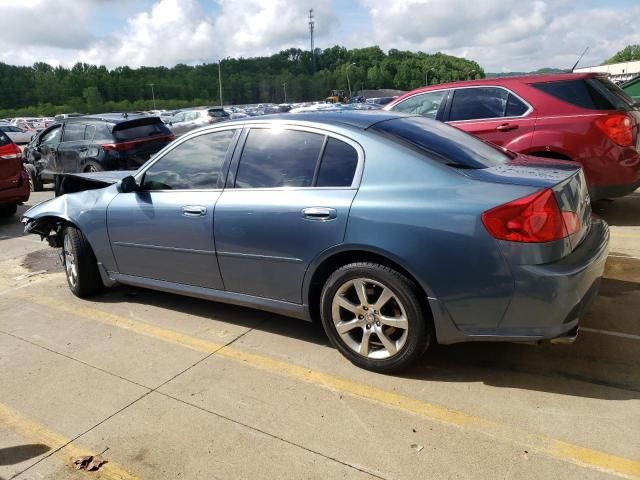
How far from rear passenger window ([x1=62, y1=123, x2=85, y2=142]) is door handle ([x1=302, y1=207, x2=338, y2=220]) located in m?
9.12

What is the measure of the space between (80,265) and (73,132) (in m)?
7.43

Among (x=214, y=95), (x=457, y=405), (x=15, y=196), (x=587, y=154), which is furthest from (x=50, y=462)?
(x=214, y=95)

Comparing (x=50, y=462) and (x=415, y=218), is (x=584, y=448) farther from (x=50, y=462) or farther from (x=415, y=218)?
(x=50, y=462)

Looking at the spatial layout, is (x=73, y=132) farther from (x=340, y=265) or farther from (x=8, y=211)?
(x=340, y=265)

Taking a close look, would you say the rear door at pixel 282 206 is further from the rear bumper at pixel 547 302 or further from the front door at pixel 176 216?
the rear bumper at pixel 547 302

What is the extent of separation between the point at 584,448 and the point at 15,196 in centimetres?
923

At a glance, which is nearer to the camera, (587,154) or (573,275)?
(573,275)

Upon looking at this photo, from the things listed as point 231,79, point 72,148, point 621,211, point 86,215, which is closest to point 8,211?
point 72,148

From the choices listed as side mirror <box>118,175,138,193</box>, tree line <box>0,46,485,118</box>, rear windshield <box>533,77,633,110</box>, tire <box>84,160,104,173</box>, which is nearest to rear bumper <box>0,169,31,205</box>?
tire <box>84,160,104,173</box>

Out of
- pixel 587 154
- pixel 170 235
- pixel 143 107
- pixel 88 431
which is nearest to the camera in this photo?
pixel 88 431

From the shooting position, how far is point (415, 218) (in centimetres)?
297

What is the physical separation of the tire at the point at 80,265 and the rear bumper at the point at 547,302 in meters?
3.44

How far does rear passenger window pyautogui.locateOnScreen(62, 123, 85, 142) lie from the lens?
432 inches

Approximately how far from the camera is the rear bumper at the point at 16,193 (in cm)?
886
